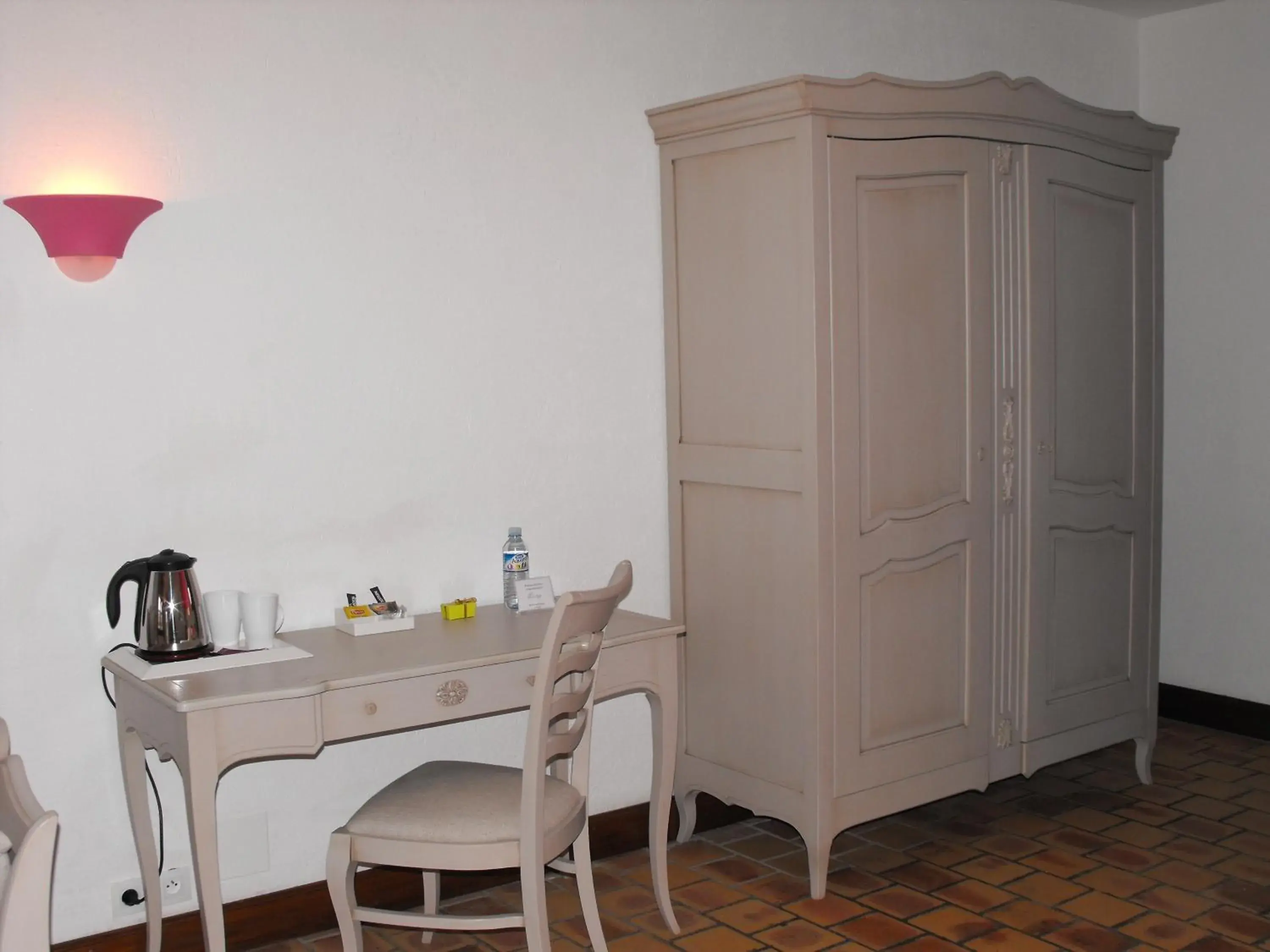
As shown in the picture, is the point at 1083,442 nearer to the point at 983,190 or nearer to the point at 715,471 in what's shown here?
the point at 983,190

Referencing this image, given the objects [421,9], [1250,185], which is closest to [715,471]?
[421,9]

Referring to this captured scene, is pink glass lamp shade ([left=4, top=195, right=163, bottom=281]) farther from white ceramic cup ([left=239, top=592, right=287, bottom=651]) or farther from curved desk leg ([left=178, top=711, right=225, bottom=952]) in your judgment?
curved desk leg ([left=178, top=711, right=225, bottom=952])

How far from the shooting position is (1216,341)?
4.21m

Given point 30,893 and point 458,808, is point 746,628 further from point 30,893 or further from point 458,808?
→ point 30,893

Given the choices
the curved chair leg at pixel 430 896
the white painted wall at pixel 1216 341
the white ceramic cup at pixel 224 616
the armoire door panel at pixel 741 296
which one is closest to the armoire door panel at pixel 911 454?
the armoire door panel at pixel 741 296

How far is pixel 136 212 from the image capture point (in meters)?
2.45

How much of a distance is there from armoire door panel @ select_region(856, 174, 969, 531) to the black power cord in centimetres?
167

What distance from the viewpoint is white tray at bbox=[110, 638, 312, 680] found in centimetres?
237

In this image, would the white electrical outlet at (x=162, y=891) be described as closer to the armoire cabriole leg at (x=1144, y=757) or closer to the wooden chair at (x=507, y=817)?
the wooden chair at (x=507, y=817)

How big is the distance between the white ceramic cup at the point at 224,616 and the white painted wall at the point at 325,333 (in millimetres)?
98

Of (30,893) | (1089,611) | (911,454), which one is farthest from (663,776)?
(30,893)

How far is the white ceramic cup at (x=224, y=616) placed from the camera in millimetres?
2602

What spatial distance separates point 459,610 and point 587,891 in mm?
686

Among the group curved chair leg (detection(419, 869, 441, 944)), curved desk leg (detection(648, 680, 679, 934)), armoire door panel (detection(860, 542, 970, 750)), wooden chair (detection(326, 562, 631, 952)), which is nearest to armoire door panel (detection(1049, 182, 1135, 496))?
armoire door panel (detection(860, 542, 970, 750))
